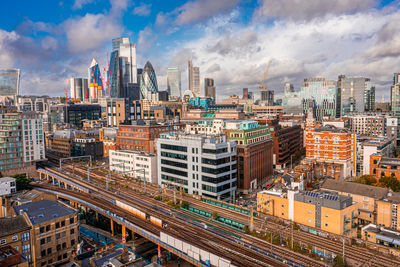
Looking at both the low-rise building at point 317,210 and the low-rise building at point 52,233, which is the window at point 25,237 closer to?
the low-rise building at point 52,233

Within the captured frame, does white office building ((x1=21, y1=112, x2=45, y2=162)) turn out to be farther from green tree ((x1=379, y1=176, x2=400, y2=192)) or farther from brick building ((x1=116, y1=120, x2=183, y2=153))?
green tree ((x1=379, y1=176, x2=400, y2=192))

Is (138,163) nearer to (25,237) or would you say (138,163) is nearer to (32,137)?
(32,137)

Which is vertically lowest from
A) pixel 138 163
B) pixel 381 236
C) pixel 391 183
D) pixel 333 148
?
pixel 381 236

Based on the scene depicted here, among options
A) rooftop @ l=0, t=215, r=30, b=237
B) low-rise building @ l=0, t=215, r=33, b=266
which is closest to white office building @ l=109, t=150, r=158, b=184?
rooftop @ l=0, t=215, r=30, b=237

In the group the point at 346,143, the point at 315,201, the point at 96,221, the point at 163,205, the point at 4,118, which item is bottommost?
the point at 96,221

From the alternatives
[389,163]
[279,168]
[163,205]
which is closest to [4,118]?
[163,205]

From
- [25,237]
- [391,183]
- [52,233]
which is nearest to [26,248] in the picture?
[25,237]

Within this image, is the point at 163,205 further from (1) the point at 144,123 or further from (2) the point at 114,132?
(2) the point at 114,132
